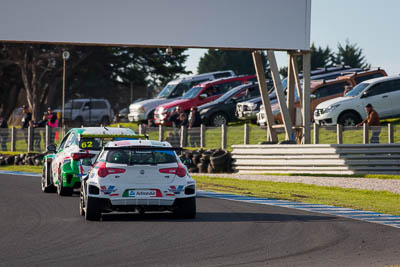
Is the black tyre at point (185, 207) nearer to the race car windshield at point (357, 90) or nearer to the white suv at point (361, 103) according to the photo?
the white suv at point (361, 103)

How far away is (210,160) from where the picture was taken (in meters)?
29.5

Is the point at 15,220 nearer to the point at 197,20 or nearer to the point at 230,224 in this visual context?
the point at 230,224

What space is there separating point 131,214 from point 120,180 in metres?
1.57

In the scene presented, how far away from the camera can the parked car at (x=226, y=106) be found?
39562 mm

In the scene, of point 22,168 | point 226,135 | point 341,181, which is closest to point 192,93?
point 22,168

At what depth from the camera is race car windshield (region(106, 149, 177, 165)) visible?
14.1 m

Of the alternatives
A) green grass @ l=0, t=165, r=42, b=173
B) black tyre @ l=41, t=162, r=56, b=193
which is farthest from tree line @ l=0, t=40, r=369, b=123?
black tyre @ l=41, t=162, r=56, b=193

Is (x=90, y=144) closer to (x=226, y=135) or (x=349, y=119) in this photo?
(x=226, y=135)

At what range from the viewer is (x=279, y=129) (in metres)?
30.0

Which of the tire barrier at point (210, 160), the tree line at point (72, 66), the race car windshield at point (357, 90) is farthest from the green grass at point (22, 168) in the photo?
the tree line at point (72, 66)

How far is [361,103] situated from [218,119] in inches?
315

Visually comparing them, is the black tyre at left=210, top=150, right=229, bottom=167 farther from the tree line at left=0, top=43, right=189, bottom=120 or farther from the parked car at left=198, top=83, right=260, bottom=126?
the tree line at left=0, top=43, right=189, bottom=120

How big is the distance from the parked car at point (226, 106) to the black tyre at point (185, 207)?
25.0 m

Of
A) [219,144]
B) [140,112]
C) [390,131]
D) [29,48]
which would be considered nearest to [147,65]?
[29,48]
